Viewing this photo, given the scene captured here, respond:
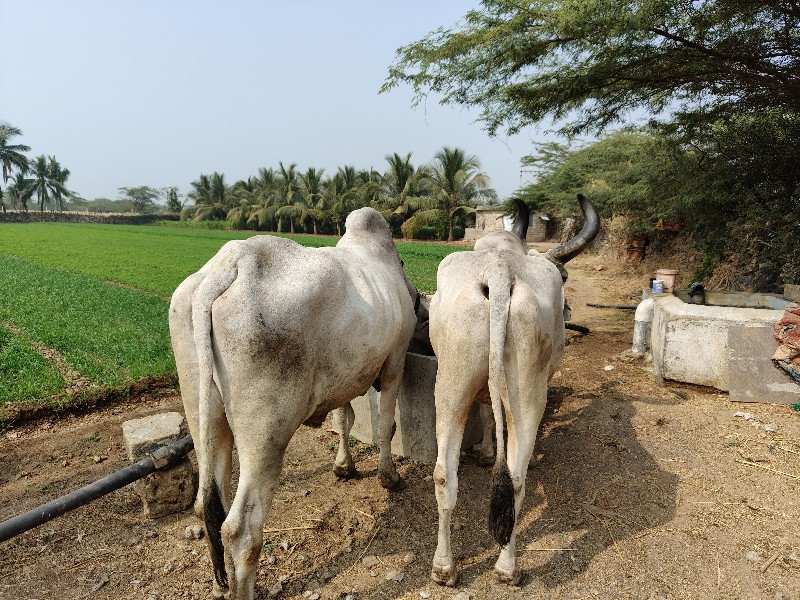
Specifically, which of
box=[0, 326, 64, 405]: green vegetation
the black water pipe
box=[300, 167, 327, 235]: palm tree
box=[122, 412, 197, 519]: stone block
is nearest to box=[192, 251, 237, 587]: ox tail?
the black water pipe

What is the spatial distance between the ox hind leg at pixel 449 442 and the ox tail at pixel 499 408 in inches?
6.4

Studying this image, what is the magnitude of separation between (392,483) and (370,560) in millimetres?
778

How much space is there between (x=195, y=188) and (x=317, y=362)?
61.0 m

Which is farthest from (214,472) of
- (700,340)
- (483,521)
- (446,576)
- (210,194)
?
(210,194)

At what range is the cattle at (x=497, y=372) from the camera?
2.83 m

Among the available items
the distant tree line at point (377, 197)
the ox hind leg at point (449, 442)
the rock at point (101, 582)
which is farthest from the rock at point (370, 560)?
the distant tree line at point (377, 197)

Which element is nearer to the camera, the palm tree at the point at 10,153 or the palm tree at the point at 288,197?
the palm tree at the point at 288,197

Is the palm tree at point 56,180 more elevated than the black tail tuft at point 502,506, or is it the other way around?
the palm tree at point 56,180

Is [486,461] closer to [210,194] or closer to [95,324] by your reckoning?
[95,324]

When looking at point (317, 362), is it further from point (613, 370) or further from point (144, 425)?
point (613, 370)

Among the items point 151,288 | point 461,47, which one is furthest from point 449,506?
point 151,288

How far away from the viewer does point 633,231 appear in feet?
54.0

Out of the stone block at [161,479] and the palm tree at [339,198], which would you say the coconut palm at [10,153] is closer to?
the palm tree at [339,198]

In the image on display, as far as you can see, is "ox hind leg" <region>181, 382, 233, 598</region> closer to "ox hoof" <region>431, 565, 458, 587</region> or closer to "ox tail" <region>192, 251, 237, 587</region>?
"ox tail" <region>192, 251, 237, 587</region>
